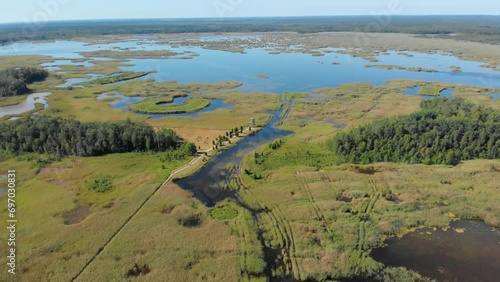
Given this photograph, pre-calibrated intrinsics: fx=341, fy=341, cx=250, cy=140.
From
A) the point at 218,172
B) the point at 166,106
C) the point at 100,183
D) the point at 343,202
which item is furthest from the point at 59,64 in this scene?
the point at 343,202

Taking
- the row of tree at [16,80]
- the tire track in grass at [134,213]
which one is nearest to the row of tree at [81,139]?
the tire track in grass at [134,213]

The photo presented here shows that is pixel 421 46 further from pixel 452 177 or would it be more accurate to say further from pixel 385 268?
pixel 385 268

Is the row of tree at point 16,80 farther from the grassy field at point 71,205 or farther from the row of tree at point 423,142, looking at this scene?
the row of tree at point 423,142

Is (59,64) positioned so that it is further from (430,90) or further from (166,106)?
(430,90)

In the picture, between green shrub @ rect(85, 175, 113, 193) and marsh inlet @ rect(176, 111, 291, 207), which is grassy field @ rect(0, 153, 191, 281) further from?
marsh inlet @ rect(176, 111, 291, 207)

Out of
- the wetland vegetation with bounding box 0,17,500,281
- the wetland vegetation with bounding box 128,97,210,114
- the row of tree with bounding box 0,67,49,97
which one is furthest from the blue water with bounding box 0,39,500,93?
the row of tree with bounding box 0,67,49,97

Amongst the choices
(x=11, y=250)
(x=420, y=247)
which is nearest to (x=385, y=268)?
(x=420, y=247)
